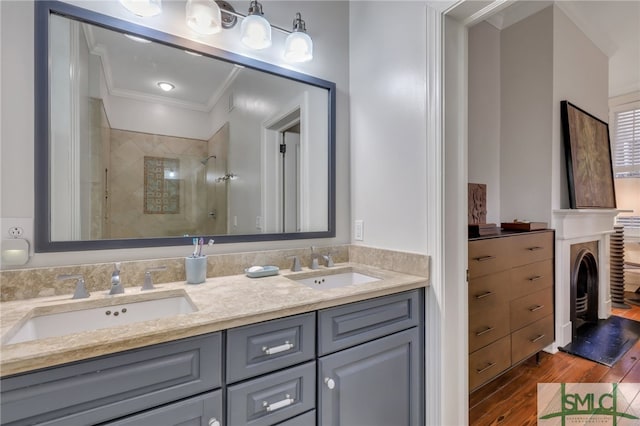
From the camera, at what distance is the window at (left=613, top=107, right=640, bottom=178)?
3.86 meters

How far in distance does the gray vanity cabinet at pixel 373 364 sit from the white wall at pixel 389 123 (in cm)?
37

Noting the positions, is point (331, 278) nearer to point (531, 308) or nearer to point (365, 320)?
point (365, 320)

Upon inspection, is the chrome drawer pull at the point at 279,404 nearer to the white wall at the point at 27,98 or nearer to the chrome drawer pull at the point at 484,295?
the white wall at the point at 27,98

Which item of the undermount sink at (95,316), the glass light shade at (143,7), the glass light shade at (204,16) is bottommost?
the undermount sink at (95,316)

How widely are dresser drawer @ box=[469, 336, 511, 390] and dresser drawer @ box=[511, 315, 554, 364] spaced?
3.7 inches

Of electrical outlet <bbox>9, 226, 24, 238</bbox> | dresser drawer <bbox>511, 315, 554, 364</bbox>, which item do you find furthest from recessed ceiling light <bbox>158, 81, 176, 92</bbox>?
dresser drawer <bbox>511, 315, 554, 364</bbox>

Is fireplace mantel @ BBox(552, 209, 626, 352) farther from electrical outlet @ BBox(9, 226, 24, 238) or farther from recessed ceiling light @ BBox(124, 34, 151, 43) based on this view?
electrical outlet @ BBox(9, 226, 24, 238)

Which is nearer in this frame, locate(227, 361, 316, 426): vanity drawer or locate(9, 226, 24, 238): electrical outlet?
locate(227, 361, 316, 426): vanity drawer

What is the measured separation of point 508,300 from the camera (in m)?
1.93

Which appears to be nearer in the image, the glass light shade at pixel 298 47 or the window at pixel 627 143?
the glass light shade at pixel 298 47

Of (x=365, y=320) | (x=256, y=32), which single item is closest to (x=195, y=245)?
(x=365, y=320)

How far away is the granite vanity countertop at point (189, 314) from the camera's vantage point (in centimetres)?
69

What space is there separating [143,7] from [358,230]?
1487 millimetres

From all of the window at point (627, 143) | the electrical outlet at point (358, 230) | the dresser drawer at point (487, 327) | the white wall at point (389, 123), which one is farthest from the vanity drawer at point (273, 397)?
the window at point (627, 143)
